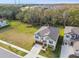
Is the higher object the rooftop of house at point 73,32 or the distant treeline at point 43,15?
the distant treeline at point 43,15

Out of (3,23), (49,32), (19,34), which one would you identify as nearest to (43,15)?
(49,32)

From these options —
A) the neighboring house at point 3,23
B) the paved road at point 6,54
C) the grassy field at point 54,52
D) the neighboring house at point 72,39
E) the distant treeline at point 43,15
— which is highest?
the distant treeline at point 43,15

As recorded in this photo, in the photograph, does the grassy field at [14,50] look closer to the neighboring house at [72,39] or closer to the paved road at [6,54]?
the paved road at [6,54]

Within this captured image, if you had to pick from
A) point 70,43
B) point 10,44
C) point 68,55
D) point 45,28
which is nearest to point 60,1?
point 45,28

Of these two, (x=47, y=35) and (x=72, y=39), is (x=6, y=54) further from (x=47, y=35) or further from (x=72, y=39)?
(x=72, y=39)

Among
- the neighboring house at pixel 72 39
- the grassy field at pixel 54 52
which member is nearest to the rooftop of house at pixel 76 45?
the neighboring house at pixel 72 39
